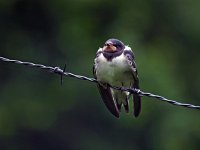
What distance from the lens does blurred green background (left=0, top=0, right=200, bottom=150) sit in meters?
17.8

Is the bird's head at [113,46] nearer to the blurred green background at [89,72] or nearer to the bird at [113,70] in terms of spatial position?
the bird at [113,70]

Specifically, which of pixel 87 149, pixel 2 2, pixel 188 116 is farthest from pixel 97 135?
pixel 2 2

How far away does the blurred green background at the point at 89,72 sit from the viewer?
58.5 feet

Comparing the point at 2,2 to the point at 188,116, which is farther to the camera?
the point at 2,2

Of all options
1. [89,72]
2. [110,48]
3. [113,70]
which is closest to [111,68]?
[113,70]

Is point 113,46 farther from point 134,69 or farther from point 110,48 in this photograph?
point 134,69

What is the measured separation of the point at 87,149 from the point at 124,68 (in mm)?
9142

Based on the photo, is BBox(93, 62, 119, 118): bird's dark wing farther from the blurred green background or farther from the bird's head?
the blurred green background

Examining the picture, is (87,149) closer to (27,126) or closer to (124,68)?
(27,126)

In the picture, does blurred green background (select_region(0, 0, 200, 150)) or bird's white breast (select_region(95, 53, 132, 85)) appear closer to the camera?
bird's white breast (select_region(95, 53, 132, 85))

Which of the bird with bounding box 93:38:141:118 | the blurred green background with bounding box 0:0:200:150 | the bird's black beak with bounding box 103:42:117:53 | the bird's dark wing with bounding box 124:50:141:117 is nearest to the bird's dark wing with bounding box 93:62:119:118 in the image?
the bird with bounding box 93:38:141:118

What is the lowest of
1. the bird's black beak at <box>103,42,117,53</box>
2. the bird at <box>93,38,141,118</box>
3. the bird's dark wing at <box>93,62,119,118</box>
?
the bird's dark wing at <box>93,62,119,118</box>

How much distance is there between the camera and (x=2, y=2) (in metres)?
19.6

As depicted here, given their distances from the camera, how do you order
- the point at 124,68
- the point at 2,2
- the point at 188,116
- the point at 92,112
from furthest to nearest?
the point at 2,2 → the point at 188,116 → the point at 92,112 → the point at 124,68
